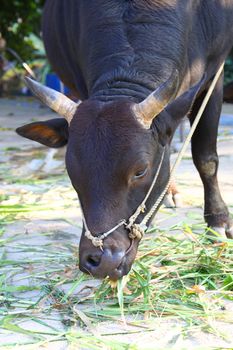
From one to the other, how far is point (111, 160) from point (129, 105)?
32 centimetres

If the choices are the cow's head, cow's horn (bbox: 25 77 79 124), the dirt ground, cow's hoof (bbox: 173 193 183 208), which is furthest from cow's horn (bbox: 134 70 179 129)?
cow's hoof (bbox: 173 193 183 208)

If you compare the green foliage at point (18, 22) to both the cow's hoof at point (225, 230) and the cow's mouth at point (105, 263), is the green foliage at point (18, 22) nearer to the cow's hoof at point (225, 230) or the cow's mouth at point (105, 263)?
the cow's hoof at point (225, 230)

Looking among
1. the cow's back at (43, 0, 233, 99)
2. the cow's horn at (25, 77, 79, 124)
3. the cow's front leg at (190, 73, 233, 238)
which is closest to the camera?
the cow's horn at (25, 77, 79, 124)

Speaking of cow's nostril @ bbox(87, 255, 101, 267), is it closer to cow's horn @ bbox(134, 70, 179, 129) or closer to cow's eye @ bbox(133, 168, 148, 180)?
cow's eye @ bbox(133, 168, 148, 180)

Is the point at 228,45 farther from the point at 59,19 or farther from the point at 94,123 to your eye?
the point at 94,123

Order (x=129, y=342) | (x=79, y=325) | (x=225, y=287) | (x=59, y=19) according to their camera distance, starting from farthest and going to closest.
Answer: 1. (x=59, y=19)
2. (x=225, y=287)
3. (x=79, y=325)
4. (x=129, y=342)

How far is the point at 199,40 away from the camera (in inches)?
179

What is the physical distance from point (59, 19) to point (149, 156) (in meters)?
2.60

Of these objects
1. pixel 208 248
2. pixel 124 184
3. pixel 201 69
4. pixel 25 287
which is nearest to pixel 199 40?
pixel 201 69

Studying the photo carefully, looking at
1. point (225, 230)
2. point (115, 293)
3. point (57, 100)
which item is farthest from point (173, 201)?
point (57, 100)

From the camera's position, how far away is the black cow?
3.24m

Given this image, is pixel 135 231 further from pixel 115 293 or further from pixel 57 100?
pixel 57 100

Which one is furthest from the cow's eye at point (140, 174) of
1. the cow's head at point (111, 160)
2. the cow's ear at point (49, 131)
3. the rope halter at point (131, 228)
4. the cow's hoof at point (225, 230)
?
the cow's hoof at point (225, 230)

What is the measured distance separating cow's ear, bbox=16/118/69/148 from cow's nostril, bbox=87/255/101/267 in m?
0.89
